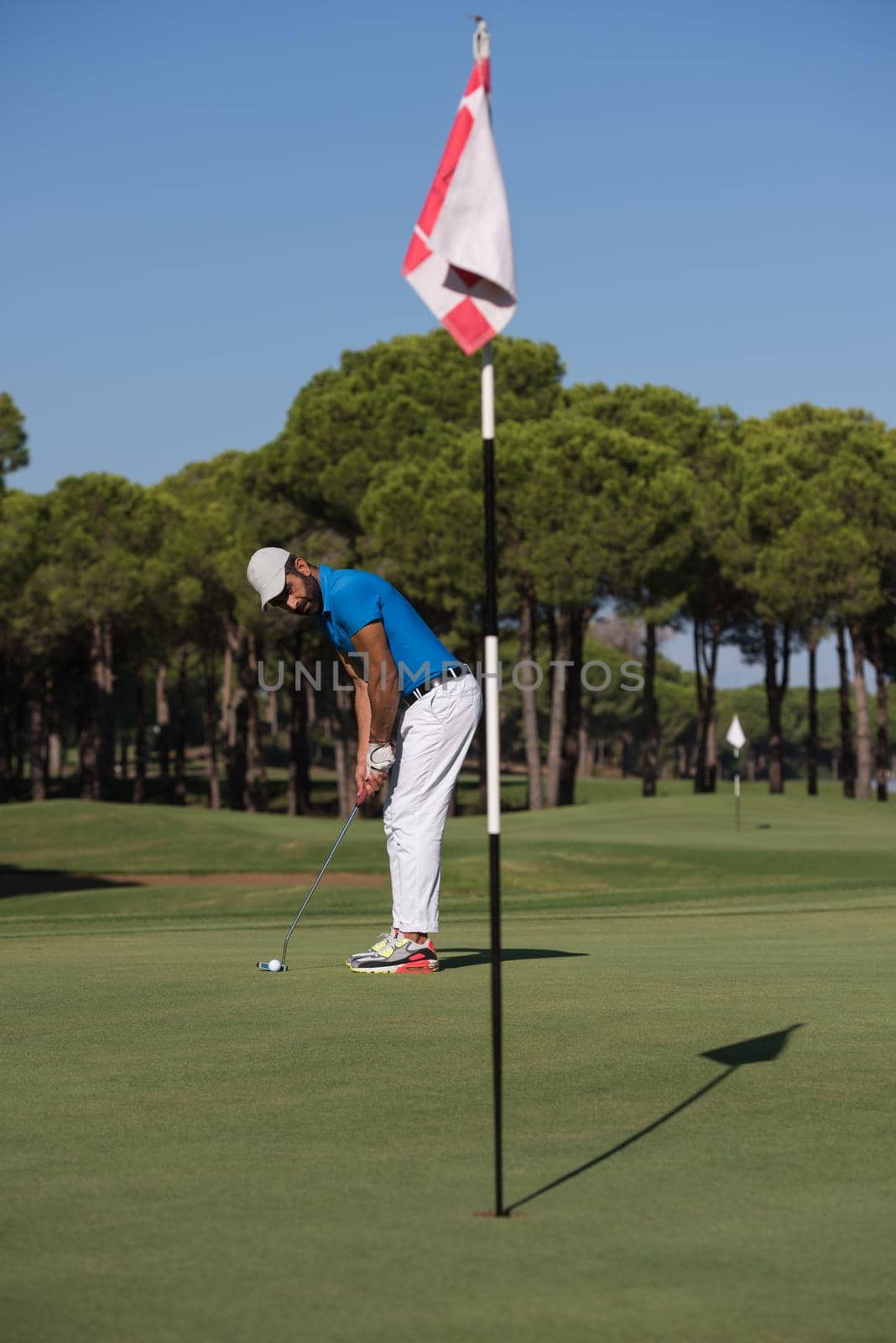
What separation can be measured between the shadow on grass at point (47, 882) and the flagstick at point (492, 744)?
22.3 m

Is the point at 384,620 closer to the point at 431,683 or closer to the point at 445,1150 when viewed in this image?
the point at 431,683

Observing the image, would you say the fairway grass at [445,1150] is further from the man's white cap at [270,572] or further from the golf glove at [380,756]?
the man's white cap at [270,572]

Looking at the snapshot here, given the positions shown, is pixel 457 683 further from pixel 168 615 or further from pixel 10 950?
pixel 168 615

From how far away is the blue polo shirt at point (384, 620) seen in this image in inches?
340

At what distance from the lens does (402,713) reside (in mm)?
9000

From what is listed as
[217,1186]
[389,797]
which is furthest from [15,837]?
[217,1186]

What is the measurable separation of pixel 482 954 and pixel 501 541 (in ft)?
132

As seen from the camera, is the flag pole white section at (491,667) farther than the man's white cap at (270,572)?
No

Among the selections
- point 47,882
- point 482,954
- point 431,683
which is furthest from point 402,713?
point 47,882

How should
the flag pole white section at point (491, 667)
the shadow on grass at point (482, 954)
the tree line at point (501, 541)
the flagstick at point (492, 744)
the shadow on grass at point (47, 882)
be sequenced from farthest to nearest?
the tree line at point (501, 541), the shadow on grass at point (47, 882), the shadow on grass at point (482, 954), the flag pole white section at point (491, 667), the flagstick at point (492, 744)

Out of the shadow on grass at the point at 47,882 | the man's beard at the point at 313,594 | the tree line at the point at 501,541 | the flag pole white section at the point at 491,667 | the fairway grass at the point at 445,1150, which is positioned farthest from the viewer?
the tree line at the point at 501,541

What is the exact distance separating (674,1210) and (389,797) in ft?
16.4

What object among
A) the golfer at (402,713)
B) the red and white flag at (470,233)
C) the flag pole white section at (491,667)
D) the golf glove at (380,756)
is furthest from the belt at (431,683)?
the red and white flag at (470,233)

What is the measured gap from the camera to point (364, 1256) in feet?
12.2
